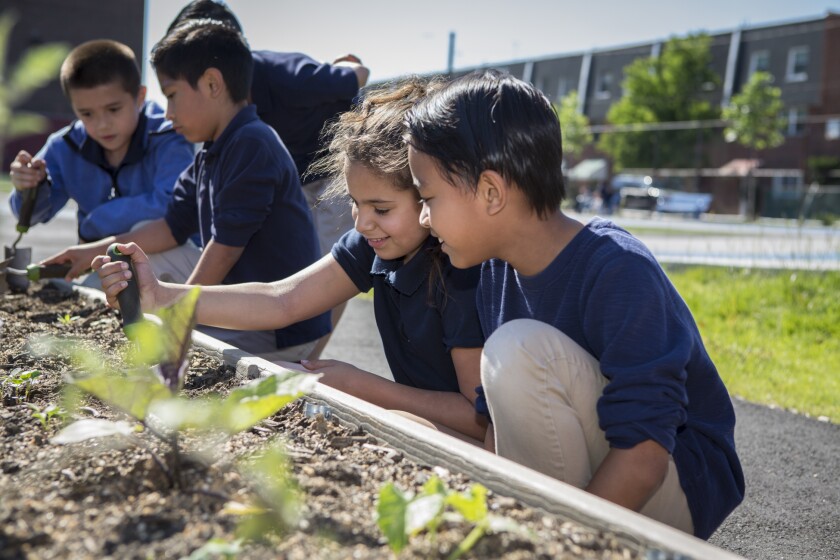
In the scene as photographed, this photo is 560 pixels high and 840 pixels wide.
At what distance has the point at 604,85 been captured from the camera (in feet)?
164

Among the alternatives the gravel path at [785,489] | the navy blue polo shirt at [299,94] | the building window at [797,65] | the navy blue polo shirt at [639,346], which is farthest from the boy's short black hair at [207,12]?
the building window at [797,65]

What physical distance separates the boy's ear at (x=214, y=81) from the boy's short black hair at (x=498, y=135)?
187cm

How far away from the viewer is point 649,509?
1882mm

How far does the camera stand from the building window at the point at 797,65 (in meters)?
40.7

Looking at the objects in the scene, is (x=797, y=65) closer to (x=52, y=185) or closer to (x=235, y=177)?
(x=52, y=185)

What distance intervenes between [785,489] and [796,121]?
42026mm

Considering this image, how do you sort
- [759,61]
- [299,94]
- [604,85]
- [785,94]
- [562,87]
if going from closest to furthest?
[299,94] → [785,94] → [759,61] → [604,85] → [562,87]

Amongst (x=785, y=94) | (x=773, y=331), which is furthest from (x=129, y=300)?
(x=785, y=94)

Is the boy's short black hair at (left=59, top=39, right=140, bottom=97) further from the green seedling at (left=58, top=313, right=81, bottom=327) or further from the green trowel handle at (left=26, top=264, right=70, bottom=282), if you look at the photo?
the green seedling at (left=58, top=313, right=81, bottom=327)

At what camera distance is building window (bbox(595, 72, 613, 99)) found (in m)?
49.6

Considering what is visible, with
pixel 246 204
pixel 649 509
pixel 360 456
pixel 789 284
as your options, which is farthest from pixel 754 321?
pixel 360 456

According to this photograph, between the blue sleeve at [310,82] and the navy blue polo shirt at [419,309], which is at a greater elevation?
the blue sleeve at [310,82]

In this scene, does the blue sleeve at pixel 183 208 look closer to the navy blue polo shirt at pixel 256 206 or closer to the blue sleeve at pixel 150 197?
the navy blue polo shirt at pixel 256 206

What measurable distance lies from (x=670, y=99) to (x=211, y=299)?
42883 millimetres
